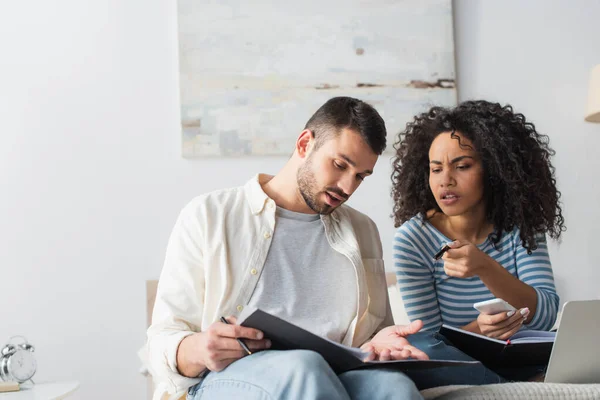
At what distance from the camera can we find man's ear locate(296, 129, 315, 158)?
1580 mm

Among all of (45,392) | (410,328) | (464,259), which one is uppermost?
(464,259)

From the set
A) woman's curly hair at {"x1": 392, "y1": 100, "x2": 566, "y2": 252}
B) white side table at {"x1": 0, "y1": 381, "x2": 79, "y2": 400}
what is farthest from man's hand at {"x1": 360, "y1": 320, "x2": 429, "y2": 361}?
white side table at {"x1": 0, "y1": 381, "x2": 79, "y2": 400}

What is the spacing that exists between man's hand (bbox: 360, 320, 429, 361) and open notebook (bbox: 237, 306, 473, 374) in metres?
0.03

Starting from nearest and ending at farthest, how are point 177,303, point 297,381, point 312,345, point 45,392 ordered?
point 297,381, point 312,345, point 177,303, point 45,392

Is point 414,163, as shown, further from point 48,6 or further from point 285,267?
point 48,6

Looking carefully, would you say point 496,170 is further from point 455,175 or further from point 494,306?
point 494,306

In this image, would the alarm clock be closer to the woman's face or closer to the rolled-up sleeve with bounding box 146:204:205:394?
the rolled-up sleeve with bounding box 146:204:205:394

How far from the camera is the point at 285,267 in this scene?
1486mm

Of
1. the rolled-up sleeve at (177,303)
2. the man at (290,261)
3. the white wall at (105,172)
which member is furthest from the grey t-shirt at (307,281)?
the white wall at (105,172)

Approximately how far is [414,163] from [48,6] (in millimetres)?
1652

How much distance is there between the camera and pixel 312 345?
1.15m

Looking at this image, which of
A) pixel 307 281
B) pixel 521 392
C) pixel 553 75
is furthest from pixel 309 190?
pixel 553 75

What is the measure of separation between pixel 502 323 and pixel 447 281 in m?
0.33

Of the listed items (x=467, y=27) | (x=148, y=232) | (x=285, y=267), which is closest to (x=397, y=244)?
(x=285, y=267)
